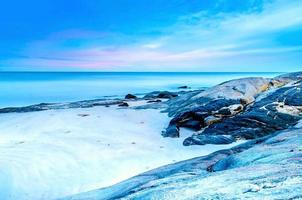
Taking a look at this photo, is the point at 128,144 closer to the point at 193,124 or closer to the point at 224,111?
the point at 193,124

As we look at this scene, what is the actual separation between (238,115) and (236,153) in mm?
4484

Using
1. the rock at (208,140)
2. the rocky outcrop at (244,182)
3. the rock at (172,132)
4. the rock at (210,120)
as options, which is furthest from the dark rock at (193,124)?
the rocky outcrop at (244,182)

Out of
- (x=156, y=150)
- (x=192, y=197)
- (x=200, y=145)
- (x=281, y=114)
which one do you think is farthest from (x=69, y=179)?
(x=281, y=114)

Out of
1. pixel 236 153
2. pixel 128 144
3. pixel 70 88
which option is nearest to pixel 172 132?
pixel 128 144

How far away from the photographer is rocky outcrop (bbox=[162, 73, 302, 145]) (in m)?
8.88

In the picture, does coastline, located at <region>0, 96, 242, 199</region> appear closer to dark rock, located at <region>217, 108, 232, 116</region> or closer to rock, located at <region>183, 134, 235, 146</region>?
rock, located at <region>183, 134, 235, 146</region>

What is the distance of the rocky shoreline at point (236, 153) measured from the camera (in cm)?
322

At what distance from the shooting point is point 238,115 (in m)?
9.80

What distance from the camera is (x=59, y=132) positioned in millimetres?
10336

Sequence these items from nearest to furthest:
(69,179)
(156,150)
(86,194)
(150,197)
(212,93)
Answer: (150,197) → (86,194) → (69,179) → (156,150) → (212,93)

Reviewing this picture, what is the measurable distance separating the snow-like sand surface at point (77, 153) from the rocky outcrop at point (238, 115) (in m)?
0.65

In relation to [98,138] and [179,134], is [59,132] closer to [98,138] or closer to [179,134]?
[98,138]

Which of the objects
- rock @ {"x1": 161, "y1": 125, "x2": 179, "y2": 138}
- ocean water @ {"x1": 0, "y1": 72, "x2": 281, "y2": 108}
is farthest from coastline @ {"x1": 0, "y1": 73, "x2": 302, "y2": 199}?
ocean water @ {"x1": 0, "y1": 72, "x2": 281, "y2": 108}

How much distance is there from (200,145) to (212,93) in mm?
4400
